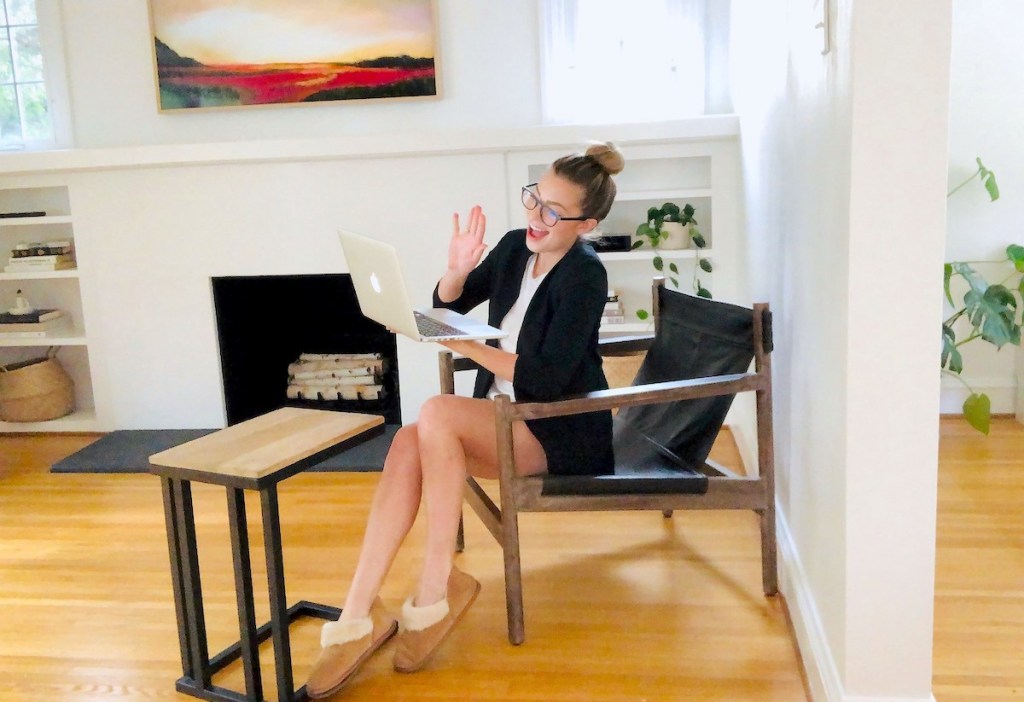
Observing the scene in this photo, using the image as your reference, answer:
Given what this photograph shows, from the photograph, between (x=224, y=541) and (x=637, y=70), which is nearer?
(x=224, y=541)

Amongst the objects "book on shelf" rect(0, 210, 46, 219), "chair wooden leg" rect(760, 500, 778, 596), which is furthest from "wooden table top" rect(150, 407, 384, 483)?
"book on shelf" rect(0, 210, 46, 219)

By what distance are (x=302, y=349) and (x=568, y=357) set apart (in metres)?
2.47

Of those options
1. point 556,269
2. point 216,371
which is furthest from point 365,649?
point 216,371

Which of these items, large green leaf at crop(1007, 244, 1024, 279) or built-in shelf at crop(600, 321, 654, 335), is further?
built-in shelf at crop(600, 321, 654, 335)

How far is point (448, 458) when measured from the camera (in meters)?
1.96

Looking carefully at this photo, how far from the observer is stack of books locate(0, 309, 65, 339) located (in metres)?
3.90

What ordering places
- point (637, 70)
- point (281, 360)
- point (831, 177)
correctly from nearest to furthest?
point (831, 177)
point (637, 70)
point (281, 360)

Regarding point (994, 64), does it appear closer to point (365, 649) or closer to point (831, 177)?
point (831, 177)

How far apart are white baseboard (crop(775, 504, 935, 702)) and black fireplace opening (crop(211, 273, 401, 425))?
7.14ft

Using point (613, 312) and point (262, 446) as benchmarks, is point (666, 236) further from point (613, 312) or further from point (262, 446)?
point (262, 446)

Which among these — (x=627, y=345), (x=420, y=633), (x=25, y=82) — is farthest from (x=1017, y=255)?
(x=25, y=82)

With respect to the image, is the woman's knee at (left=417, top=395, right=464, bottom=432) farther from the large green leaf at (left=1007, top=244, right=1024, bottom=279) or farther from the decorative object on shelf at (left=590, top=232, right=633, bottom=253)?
the large green leaf at (left=1007, top=244, right=1024, bottom=279)

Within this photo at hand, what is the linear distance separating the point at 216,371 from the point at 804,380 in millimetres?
2684

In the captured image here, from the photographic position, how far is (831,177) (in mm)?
1602
